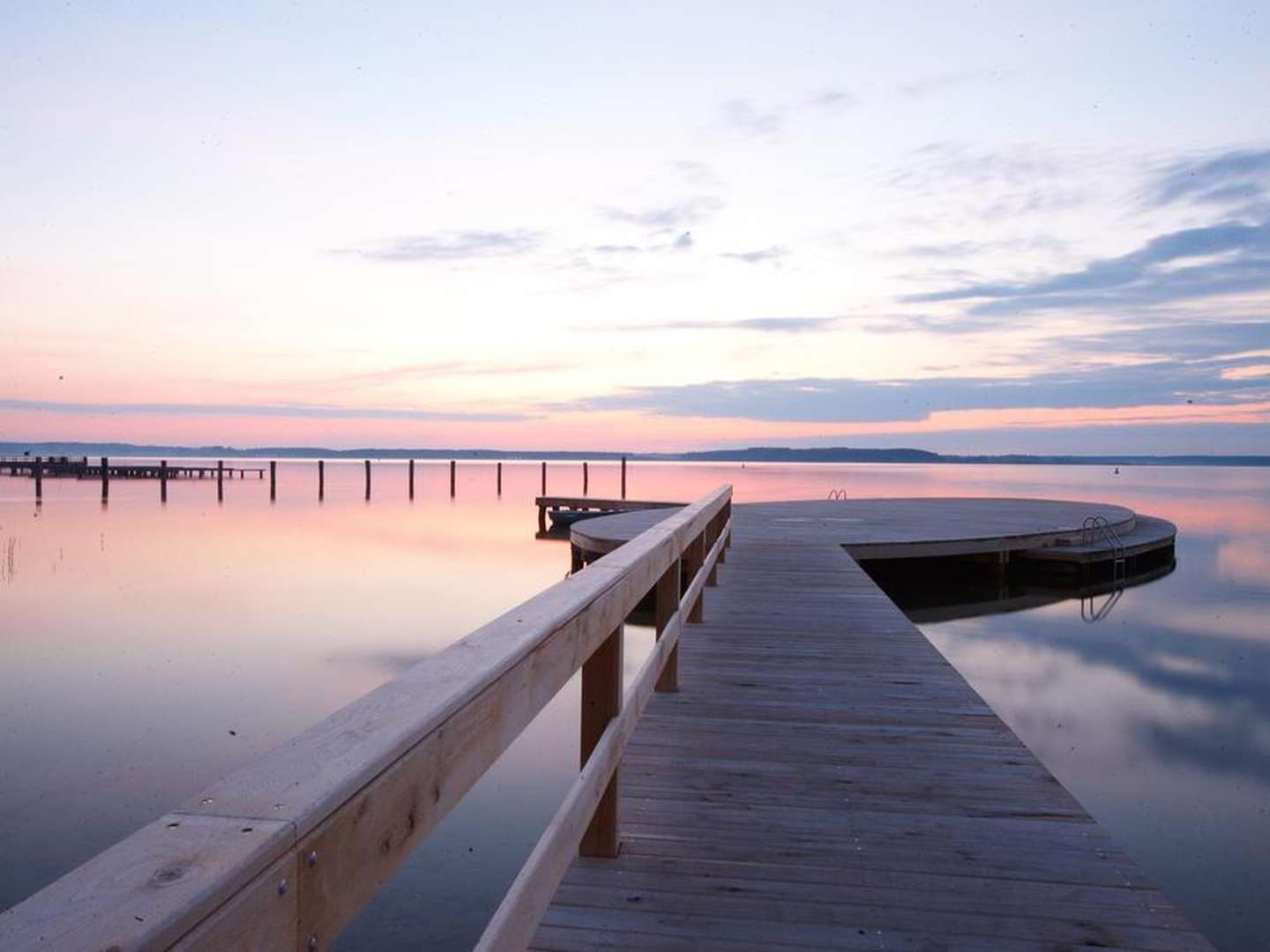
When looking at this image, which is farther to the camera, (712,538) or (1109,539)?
(1109,539)

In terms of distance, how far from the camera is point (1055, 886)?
2.98 metres

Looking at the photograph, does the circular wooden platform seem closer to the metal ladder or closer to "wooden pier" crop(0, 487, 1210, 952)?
the metal ladder

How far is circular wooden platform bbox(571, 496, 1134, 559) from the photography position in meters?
13.8

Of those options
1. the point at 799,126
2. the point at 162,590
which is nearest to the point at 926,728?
the point at 799,126

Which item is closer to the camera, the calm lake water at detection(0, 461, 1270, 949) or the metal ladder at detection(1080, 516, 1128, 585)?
the calm lake water at detection(0, 461, 1270, 949)

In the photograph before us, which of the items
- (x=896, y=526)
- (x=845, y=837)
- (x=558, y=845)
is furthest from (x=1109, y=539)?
(x=558, y=845)

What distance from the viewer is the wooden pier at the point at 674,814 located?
814 mm

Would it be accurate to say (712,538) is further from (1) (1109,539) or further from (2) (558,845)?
(1) (1109,539)

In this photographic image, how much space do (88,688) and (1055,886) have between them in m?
11.0

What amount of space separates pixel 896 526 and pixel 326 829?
642 inches

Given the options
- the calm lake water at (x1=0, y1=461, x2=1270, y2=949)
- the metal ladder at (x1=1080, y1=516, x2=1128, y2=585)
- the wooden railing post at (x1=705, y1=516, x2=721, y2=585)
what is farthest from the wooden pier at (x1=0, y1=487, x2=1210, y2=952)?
the metal ladder at (x1=1080, y1=516, x2=1128, y2=585)

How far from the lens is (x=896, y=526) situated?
1639 centimetres

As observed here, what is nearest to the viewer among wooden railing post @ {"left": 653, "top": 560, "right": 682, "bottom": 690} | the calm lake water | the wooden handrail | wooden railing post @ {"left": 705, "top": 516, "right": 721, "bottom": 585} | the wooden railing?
the wooden railing

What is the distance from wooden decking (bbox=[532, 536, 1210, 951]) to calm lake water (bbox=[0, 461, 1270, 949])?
174 centimetres
